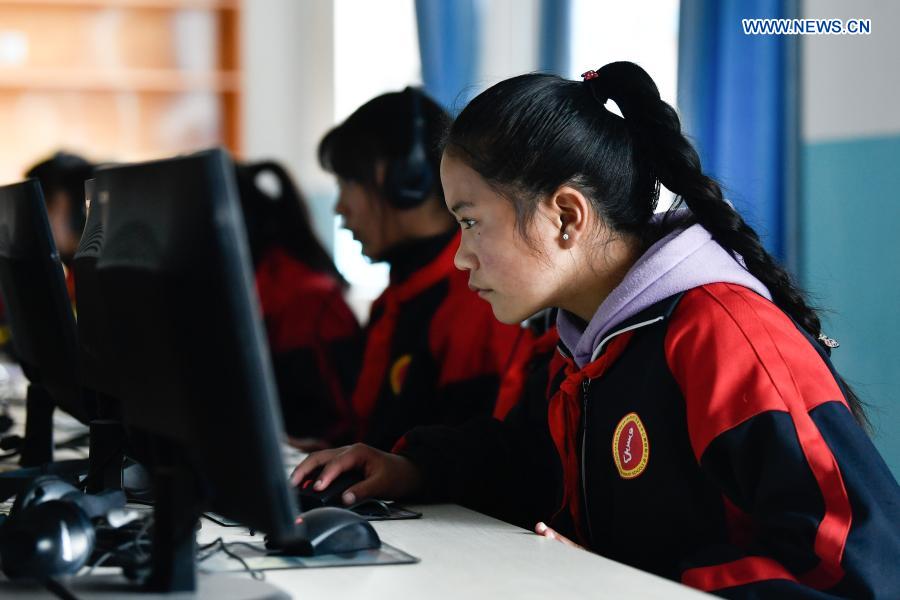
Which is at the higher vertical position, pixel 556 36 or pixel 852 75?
pixel 556 36

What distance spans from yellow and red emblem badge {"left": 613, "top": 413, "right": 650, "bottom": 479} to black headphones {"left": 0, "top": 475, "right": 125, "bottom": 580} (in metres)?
0.57

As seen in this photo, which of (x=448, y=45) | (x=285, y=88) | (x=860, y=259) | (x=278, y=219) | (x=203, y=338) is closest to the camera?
(x=203, y=338)

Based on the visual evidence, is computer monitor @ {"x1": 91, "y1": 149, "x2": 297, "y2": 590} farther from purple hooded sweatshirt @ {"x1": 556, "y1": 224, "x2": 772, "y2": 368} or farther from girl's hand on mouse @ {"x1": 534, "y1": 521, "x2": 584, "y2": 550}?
purple hooded sweatshirt @ {"x1": 556, "y1": 224, "x2": 772, "y2": 368}

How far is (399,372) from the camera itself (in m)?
2.18

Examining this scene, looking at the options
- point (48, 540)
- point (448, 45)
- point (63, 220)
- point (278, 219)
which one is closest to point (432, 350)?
point (278, 219)

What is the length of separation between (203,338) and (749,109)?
4.85ft

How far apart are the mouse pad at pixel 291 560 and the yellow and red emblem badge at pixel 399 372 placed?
3.46 ft

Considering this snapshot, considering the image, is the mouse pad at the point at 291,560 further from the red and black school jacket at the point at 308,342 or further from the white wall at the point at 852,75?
the red and black school jacket at the point at 308,342

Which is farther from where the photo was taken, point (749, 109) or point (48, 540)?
point (749, 109)

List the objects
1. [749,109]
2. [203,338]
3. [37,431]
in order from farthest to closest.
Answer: [749,109], [37,431], [203,338]

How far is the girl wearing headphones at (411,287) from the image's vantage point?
80.7 inches

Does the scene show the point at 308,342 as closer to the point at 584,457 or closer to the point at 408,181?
the point at 408,181

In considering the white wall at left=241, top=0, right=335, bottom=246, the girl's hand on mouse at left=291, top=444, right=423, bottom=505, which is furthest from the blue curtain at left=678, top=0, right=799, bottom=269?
the white wall at left=241, top=0, right=335, bottom=246

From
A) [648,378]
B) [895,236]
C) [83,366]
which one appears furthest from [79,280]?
[895,236]
